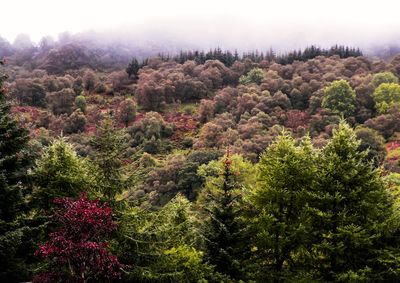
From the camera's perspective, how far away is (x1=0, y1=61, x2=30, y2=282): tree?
2130 cm

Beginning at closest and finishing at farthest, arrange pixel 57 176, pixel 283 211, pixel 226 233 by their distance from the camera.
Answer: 1. pixel 226 233
2. pixel 57 176
3. pixel 283 211

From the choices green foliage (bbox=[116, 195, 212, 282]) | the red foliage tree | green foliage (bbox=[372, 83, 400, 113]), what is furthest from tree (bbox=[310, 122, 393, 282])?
green foliage (bbox=[372, 83, 400, 113])

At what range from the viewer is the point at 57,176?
26.3 metres

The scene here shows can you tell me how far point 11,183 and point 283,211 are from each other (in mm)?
15401

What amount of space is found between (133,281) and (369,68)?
14841 cm

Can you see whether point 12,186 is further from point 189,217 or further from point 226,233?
point 189,217

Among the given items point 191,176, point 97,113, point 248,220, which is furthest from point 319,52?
point 248,220

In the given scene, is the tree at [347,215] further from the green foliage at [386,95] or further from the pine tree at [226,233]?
the green foliage at [386,95]

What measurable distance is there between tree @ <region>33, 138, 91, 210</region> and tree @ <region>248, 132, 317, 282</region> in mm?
10592

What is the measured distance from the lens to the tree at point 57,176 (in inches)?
1016

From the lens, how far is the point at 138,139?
108875 mm

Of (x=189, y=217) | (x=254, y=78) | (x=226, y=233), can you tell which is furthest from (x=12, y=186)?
(x=254, y=78)

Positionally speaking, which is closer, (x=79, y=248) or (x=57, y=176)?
(x=79, y=248)

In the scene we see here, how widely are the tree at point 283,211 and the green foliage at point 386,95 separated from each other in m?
90.9
